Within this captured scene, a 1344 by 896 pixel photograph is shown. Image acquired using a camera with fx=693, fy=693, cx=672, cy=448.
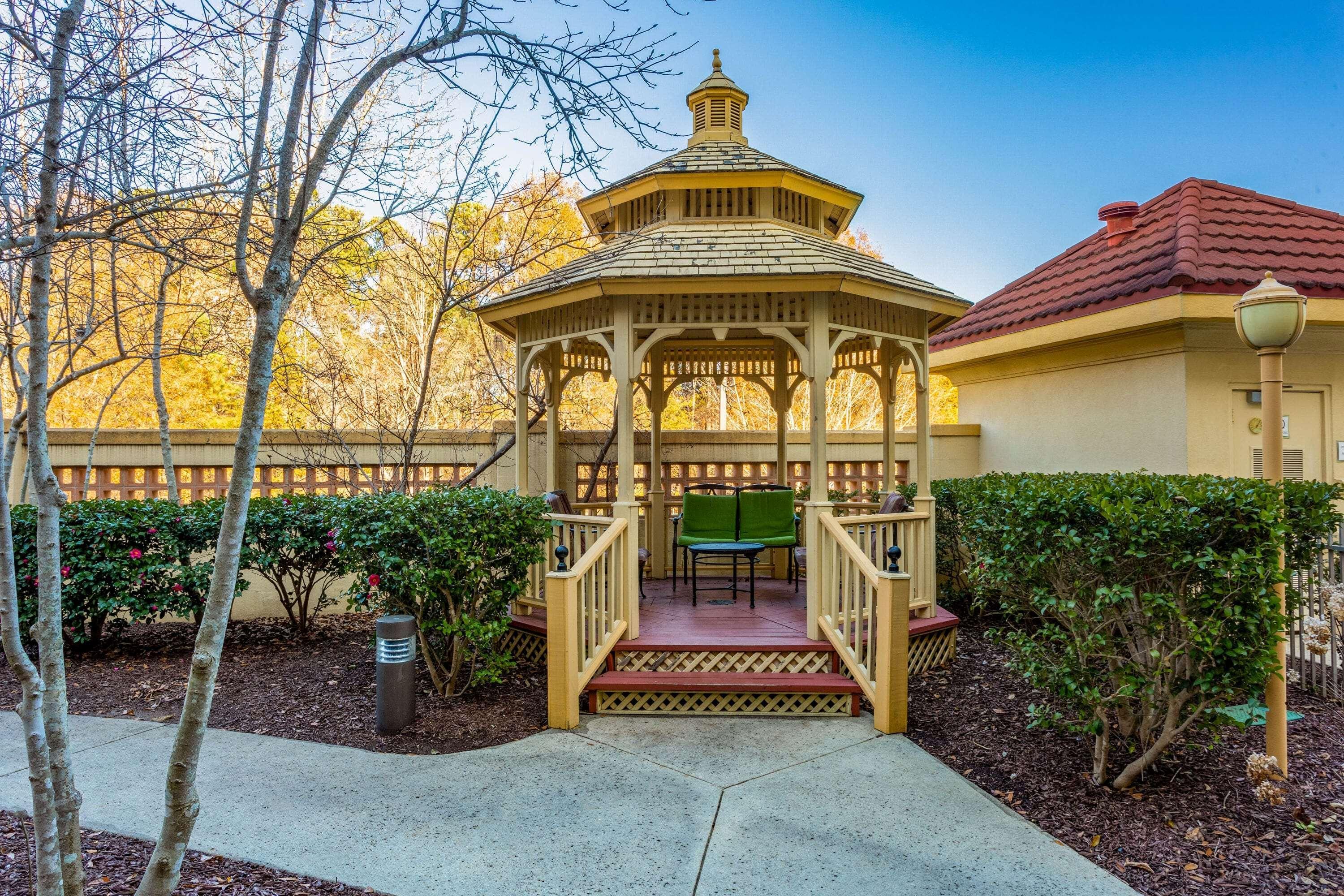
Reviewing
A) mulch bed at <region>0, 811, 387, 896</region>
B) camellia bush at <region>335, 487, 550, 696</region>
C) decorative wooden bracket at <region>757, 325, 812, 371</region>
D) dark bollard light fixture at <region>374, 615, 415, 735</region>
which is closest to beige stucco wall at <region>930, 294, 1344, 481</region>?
decorative wooden bracket at <region>757, 325, 812, 371</region>

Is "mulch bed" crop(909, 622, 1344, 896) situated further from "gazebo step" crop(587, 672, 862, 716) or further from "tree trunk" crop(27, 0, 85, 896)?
"tree trunk" crop(27, 0, 85, 896)

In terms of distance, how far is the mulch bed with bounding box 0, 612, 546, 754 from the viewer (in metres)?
4.18

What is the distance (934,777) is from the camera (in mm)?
3572

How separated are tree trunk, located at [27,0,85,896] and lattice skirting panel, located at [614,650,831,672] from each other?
3.14 m

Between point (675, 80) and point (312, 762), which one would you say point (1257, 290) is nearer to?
point (675, 80)

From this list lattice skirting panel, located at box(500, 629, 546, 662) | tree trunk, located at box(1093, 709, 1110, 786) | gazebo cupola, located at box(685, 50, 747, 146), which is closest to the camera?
tree trunk, located at box(1093, 709, 1110, 786)

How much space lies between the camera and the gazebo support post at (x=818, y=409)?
515 cm

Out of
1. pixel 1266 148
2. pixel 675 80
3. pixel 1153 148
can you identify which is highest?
pixel 1153 148

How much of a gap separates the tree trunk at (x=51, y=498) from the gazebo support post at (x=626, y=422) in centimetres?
328

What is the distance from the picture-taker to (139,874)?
257cm

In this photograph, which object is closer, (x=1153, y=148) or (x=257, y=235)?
(x=257, y=235)

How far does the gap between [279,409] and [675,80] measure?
582 inches

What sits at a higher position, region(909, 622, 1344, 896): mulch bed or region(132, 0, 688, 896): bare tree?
region(132, 0, 688, 896): bare tree

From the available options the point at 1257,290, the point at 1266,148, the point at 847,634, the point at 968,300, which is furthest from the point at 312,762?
the point at 1266,148
